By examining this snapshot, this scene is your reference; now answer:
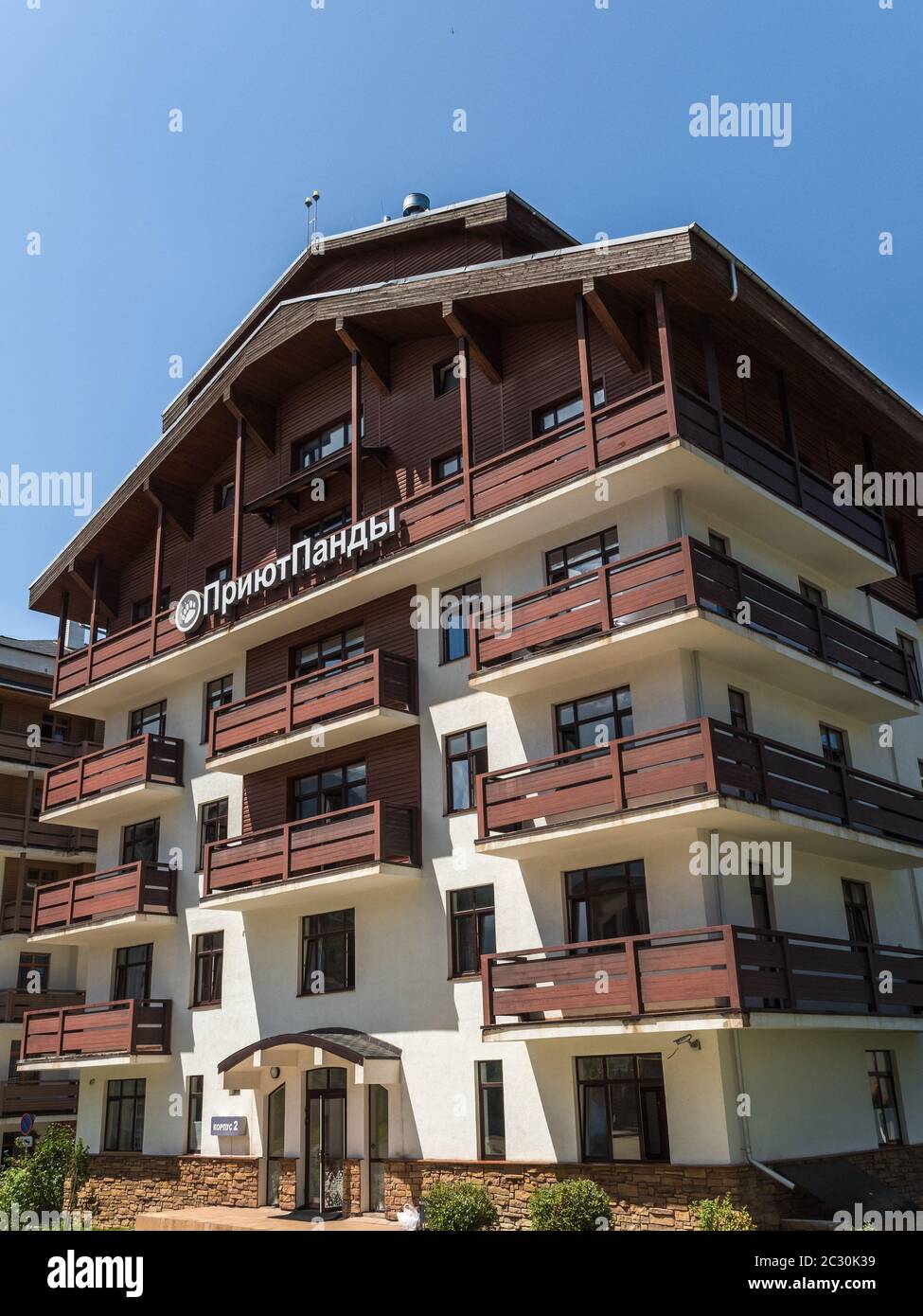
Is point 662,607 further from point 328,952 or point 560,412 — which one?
point 328,952

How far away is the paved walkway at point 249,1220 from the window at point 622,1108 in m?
4.15

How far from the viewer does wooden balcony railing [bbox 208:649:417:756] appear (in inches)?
941

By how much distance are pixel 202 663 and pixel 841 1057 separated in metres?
17.8

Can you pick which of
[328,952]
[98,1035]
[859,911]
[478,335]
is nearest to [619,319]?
[478,335]

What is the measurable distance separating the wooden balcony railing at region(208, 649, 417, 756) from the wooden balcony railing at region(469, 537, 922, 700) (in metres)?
2.12

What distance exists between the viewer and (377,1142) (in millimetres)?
22500

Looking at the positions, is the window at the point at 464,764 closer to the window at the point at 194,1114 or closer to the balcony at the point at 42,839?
the window at the point at 194,1114

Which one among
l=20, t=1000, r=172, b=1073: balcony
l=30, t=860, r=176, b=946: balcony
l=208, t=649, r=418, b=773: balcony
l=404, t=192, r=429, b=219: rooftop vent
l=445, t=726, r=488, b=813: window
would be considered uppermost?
l=404, t=192, r=429, b=219: rooftop vent

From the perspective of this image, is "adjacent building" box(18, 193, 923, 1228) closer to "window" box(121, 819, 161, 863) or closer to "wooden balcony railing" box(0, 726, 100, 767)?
"window" box(121, 819, 161, 863)

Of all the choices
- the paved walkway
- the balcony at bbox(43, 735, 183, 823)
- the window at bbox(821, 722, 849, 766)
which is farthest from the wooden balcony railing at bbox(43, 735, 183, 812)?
the window at bbox(821, 722, 849, 766)

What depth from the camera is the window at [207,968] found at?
1074 inches

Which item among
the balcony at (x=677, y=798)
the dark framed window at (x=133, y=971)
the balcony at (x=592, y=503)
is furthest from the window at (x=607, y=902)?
the dark framed window at (x=133, y=971)

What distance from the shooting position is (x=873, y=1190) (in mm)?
18672
